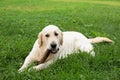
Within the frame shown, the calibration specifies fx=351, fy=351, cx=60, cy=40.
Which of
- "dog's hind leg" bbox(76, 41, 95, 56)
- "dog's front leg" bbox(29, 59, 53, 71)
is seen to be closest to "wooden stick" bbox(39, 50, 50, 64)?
"dog's front leg" bbox(29, 59, 53, 71)

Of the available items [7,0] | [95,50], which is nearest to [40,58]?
[95,50]

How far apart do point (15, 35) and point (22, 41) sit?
1.27 meters

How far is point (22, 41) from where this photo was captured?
8570 millimetres

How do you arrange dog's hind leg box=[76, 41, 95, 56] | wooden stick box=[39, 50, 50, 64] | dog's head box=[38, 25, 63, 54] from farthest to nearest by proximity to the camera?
dog's hind leg box=[76, 41, 95, 56] → wooden stick box=[39, 50, 50, 64] → dog's head box=[38, 25, 63, 54]

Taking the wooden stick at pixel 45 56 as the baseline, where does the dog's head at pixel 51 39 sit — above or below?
above

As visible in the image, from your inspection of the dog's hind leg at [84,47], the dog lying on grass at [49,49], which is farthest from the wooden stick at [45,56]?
the dog's hind leg at [84,47]

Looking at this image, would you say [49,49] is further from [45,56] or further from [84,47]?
[84,47]

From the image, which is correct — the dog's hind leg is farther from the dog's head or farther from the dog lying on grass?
the dog's head

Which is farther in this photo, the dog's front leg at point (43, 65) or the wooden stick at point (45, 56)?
the wooden stick at point (45, 56)

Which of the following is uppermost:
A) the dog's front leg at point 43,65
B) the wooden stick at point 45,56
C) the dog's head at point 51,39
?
the dog's head at point 51,39

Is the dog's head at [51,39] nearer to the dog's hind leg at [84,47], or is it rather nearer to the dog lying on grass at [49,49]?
the dog lying on grass at [49,49]

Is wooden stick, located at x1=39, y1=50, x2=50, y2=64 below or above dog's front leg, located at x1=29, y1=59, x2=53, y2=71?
above

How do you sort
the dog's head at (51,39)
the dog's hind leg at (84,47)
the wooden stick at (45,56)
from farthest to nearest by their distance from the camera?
the dog's hind leg at (84,47)
the wooden stick at (45,56)
the dog's head at (51,39)

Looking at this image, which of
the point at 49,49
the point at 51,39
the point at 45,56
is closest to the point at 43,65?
the point at 45,56
